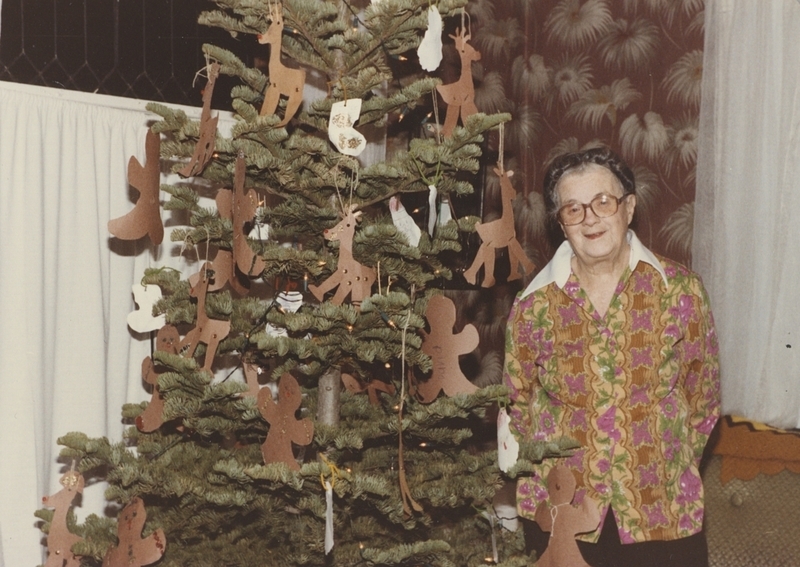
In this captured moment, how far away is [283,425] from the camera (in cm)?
137

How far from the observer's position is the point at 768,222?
2400 millimetres

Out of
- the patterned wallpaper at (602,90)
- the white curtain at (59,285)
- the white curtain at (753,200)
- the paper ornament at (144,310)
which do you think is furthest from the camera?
the patterned wallpaper at (602,90)

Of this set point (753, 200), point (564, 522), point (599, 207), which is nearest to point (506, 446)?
point (564, 522)

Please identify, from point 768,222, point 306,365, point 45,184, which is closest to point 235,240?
point 306,365

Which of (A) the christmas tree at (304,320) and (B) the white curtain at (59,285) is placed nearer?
(A) the christmas tree at (304,320)

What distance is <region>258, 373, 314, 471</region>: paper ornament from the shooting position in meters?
1.36

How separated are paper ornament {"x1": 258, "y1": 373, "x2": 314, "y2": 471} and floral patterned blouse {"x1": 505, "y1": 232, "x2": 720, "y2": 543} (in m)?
0.63

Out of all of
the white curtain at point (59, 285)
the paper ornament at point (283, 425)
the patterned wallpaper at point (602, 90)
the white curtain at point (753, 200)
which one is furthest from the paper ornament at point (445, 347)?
the patterned wallpaper at point (602, 90)

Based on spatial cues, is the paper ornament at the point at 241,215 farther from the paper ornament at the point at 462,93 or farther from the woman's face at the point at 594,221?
the woman's face at the point at 594,221

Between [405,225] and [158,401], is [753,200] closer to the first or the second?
[405,225]

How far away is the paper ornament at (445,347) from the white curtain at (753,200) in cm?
Answer: 135

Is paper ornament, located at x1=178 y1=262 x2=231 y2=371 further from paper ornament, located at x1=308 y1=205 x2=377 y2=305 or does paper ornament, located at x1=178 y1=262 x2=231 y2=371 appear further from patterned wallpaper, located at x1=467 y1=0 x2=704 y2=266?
patterned wallpaper, located at x1=467 y1=0 x2=704 y2=266

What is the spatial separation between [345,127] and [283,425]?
1.71 ft

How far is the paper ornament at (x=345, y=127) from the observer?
1375 millimetres
